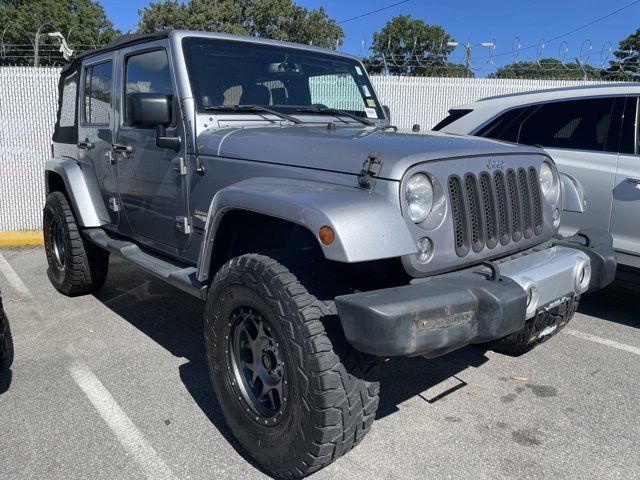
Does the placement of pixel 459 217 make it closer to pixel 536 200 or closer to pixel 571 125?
pixel 536 200

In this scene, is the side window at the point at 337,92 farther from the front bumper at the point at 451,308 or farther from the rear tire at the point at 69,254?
the rear tire at the point at 69,254

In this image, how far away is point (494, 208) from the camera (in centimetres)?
271

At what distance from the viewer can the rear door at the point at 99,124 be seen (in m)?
4.38

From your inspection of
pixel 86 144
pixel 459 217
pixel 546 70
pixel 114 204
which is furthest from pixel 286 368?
pixel 546 70

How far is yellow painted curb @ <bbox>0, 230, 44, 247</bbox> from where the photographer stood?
25.8ft

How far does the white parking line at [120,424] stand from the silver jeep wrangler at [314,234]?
1.37 ft

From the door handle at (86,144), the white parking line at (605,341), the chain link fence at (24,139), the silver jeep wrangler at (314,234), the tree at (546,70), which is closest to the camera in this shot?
the silver jeep wrangler at (314,234)

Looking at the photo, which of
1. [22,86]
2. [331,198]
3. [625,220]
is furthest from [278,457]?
[22,86]

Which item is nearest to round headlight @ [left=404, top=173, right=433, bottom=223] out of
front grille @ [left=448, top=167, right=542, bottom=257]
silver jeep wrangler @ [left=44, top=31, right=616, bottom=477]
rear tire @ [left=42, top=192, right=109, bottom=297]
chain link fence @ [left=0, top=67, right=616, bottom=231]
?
silver jeep wrangler @ [left=44, top=31, right=616, bottom=477]

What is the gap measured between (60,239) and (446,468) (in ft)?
13.6

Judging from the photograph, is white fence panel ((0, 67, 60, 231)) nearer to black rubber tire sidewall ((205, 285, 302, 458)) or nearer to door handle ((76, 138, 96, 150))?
door handle ((76, 138, 96, 150))

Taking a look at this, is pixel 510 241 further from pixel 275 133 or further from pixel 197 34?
pixel 197 34

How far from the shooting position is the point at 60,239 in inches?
211

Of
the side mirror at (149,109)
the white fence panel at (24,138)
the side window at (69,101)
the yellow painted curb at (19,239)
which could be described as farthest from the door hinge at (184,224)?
the white fence panel at (24,138)
